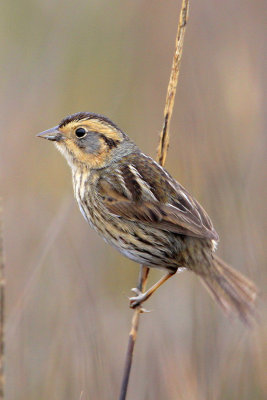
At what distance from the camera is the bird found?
2973 millimetres

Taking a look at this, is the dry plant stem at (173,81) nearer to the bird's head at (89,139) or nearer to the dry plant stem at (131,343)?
the bird's head at (89,139)

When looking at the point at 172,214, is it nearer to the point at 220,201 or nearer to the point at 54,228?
Answer: the point at 220,201

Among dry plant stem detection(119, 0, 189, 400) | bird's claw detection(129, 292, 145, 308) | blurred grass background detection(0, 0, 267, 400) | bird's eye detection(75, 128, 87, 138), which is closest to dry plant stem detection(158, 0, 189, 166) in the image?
dry plant stem detection(119, 0, 189, 400)

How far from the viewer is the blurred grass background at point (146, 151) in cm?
318

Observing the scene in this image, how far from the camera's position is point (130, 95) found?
4664mm

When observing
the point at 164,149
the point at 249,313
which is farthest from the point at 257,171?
the point at 249,313

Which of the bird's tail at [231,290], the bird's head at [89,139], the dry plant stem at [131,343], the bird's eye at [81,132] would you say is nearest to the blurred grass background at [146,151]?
the bird's tail at [231,290]

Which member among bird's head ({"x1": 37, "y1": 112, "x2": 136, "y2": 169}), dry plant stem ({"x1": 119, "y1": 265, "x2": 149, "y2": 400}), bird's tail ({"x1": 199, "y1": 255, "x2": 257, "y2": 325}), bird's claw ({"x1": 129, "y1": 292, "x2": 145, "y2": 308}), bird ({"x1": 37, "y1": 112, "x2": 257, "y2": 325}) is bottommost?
dry plant stem ({"x1": 119, "y1": 265, "x2": 149, "y2": 400})

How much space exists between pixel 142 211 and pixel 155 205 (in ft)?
0.23

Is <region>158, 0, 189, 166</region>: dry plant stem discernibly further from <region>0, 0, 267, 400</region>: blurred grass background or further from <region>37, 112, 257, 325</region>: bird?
<region>0, 0, 267, 400</region>: blurred grass background

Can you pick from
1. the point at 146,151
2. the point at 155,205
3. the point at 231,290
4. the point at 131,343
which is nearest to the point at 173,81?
the point at 155,205

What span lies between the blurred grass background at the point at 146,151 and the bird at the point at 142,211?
201 mm

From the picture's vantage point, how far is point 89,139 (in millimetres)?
3533

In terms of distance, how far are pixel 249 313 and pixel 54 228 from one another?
4.47ft
